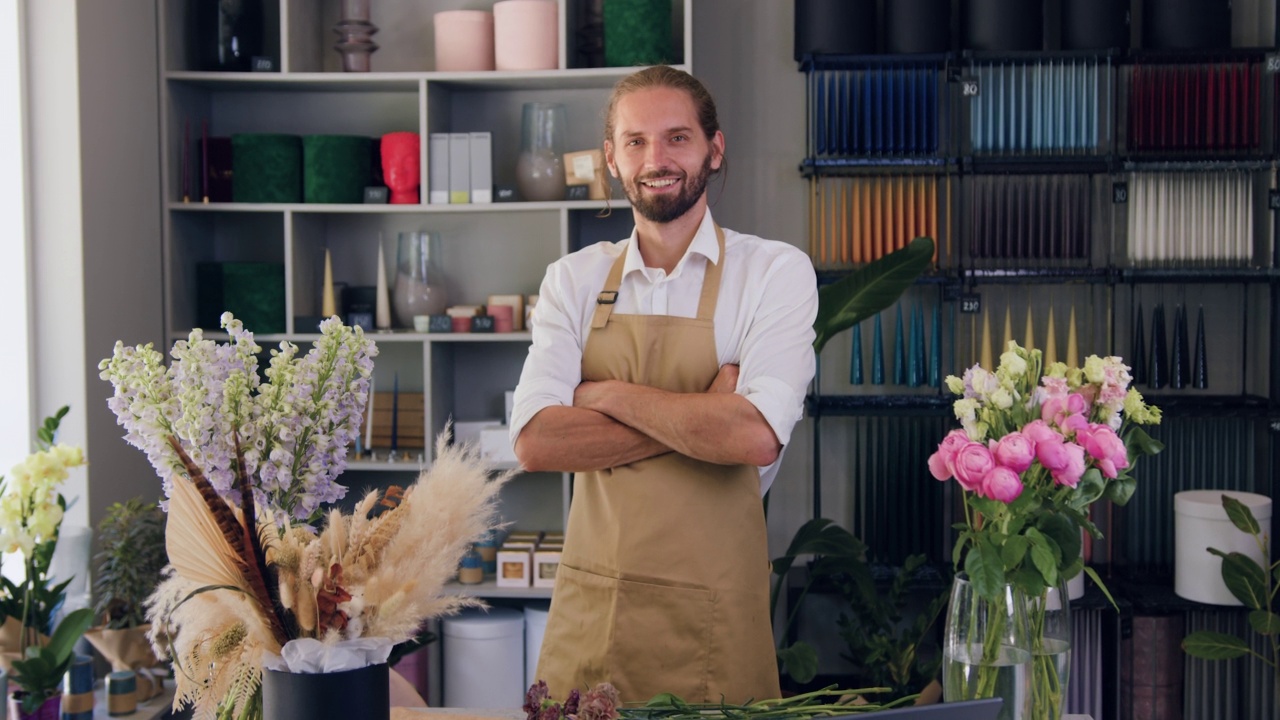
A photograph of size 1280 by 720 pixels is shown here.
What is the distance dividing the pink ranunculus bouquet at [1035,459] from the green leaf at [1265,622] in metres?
2.17

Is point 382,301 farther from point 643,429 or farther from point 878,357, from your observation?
point 643,429

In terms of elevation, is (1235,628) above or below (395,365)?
below

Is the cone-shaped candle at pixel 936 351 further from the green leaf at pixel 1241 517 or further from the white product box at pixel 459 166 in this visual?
the white product box at pixel 459 166

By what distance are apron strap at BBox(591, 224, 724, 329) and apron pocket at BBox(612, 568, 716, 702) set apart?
0.50 meters

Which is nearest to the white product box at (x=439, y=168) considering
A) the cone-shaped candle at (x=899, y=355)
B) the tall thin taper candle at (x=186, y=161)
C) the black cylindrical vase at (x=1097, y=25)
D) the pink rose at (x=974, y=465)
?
the tall thin taper candle at (x=186, y=161)

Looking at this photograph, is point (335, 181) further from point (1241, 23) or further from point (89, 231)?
point (1241, 23)

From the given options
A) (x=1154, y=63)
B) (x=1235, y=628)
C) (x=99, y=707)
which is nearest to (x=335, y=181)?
(x=99, y=707)

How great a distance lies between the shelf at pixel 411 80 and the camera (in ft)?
12.1

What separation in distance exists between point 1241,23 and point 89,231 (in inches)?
147

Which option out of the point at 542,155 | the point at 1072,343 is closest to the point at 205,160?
the point at 542,155

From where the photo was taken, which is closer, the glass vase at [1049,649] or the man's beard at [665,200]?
the glass vase at [1049,649]

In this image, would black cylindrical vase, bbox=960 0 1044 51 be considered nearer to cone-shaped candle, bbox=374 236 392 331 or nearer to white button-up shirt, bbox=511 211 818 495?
white button-up shirt, bbox=511 211 818 495

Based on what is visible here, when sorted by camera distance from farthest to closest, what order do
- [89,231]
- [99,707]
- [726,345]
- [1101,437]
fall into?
[89,231], [99,707], [726,345], [1101,437]

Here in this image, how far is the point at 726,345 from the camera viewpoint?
2.20 meters
